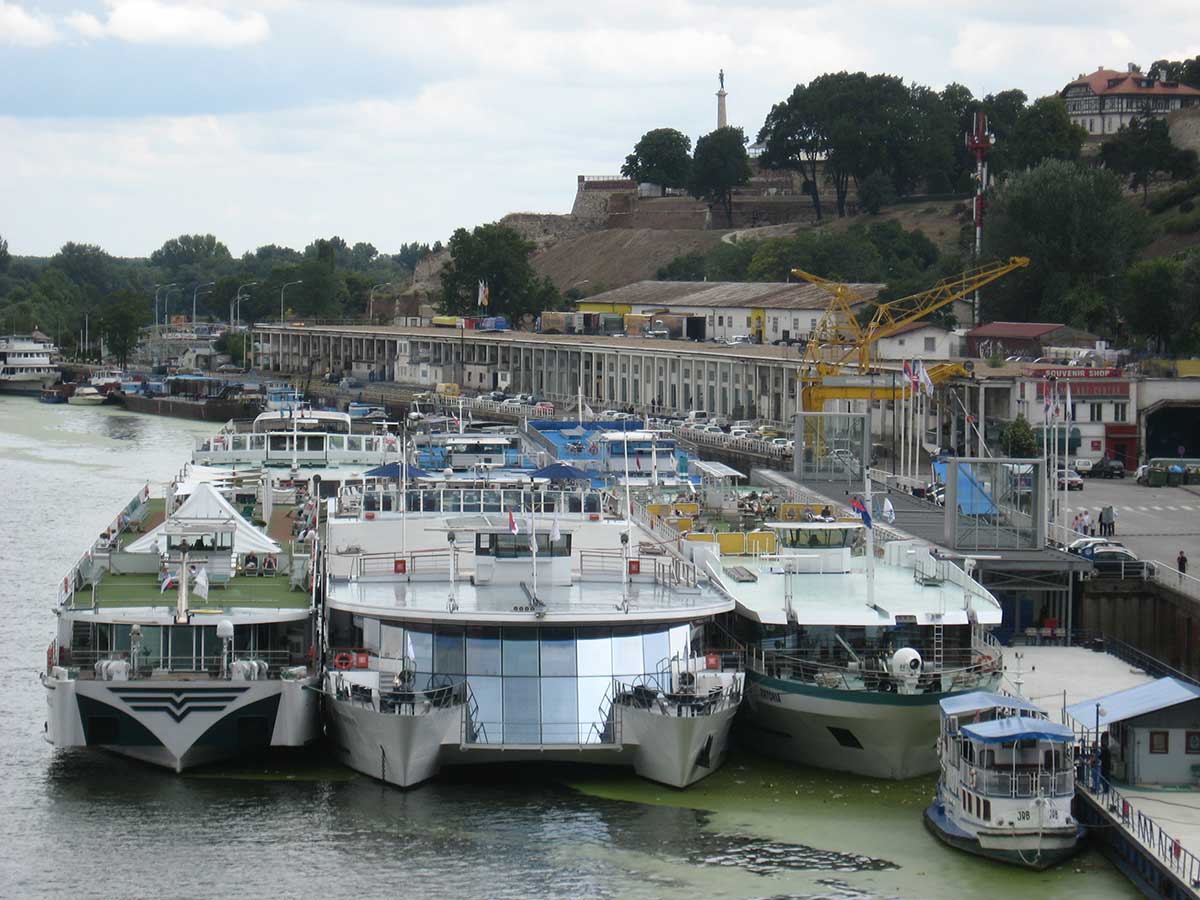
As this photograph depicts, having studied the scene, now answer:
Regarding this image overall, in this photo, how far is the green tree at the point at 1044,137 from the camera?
120750 mm

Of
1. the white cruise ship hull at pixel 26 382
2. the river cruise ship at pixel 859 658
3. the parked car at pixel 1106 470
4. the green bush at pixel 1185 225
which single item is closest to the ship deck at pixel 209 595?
the river cruise ship at pixel 859 658

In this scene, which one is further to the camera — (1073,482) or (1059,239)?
(1059,239)

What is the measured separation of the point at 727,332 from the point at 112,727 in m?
88.5

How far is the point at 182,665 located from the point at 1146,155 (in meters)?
100

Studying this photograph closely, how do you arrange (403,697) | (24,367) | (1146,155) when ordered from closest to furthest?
1. (403,697)
2. (1146,155)
3. (24,367)

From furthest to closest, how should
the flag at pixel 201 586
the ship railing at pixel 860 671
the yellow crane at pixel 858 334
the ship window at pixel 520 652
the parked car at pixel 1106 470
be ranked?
1. the yellow crane at pixel 858 334
2. the parked car at pixel 1106 470
3. the flag at pixel 201 586
4. the ship railing at pixel 860 671
5. the ship window at pixel 520 652

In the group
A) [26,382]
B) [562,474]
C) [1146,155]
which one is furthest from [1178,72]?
[562,474]

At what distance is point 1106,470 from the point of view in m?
65.3

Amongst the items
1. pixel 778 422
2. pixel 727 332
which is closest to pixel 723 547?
pixel 778 422

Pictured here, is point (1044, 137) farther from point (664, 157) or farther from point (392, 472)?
point (392, 472)

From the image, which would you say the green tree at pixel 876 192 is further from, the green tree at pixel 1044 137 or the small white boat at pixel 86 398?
the small white boat at pixel 86 398

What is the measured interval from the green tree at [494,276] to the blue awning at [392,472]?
89.3m

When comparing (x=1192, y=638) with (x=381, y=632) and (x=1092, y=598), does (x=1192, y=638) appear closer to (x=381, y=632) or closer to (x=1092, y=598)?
(x=1092, y=598)

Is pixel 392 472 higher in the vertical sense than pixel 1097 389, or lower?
lower
